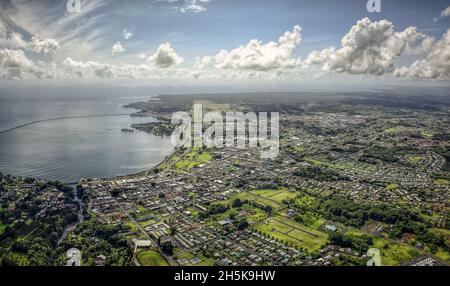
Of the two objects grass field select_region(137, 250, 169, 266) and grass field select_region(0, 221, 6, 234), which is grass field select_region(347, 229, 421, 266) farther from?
grass field select_region(0, 221, 6, 234)

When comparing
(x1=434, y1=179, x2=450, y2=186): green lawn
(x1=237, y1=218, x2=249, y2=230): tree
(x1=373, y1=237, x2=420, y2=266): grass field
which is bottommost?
(x1=373, y1=237, x2=420, y2=266): grass field

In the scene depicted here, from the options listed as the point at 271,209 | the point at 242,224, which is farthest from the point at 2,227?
the point at 271,209

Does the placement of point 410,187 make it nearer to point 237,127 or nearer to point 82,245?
point 82,245

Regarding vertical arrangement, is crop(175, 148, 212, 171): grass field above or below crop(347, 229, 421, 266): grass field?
above

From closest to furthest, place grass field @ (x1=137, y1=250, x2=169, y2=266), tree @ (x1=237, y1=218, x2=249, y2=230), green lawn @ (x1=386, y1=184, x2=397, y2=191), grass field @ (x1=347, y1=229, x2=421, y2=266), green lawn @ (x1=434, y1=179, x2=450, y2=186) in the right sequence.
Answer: grass field @ (x1=137, y1=250, x2=169, y2=266) → grass field @ (x1=347, y1=229, x2=421, y2=266) → tree @ (x1=237, y1=218, x2=249, y2=230) → green lawn @ (x1=386, y1=184, x2=397, y2=191) → green lawn @ (x1=434, y1=179, x2=450, y2=186)

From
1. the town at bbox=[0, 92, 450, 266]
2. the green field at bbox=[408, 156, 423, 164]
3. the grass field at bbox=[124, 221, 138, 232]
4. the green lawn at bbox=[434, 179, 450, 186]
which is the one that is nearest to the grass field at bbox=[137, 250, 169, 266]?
the town at bbox=[0, 92, 450, 266]

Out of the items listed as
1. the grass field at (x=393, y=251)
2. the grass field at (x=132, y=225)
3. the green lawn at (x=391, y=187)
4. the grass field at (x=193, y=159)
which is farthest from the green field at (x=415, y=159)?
the grass field at (x=132, y=225)
